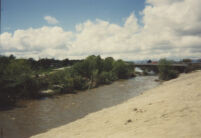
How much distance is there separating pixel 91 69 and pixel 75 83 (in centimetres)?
1425

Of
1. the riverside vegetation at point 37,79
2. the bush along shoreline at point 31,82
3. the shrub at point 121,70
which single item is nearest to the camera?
the bush along shoreline at point 31,82

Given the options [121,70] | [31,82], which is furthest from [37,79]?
[121,70]

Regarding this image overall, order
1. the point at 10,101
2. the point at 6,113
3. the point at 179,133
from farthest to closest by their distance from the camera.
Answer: the point at 10,101 < the point at 6,113 < the point at 179,133

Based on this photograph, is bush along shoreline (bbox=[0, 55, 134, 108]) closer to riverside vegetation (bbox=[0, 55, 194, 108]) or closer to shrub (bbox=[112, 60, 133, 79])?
riverside vegetation (bbox=[0, 55, 194, 108])

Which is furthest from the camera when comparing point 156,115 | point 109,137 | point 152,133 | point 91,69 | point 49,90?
point 91,69

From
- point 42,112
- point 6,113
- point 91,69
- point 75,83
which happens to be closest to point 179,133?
point 42,112

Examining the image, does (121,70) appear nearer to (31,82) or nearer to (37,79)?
(37,79)

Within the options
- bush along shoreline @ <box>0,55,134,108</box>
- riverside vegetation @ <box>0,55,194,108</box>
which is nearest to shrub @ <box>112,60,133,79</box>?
riverside vegetation @ <box>0,55,194,108</box>

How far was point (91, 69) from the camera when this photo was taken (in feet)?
163

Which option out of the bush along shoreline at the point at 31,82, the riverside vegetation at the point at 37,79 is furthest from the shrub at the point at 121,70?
the bush along shoreline at the point at 31,82

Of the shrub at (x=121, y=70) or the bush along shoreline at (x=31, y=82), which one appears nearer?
the bush along shoreline at (x=31, y=82)

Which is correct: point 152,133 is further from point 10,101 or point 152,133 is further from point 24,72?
point 24,72

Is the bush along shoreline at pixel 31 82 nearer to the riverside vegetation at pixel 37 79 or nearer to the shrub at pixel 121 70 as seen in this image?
the riverside vegetation at pixel 37 79

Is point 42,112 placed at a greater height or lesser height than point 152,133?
lesser
